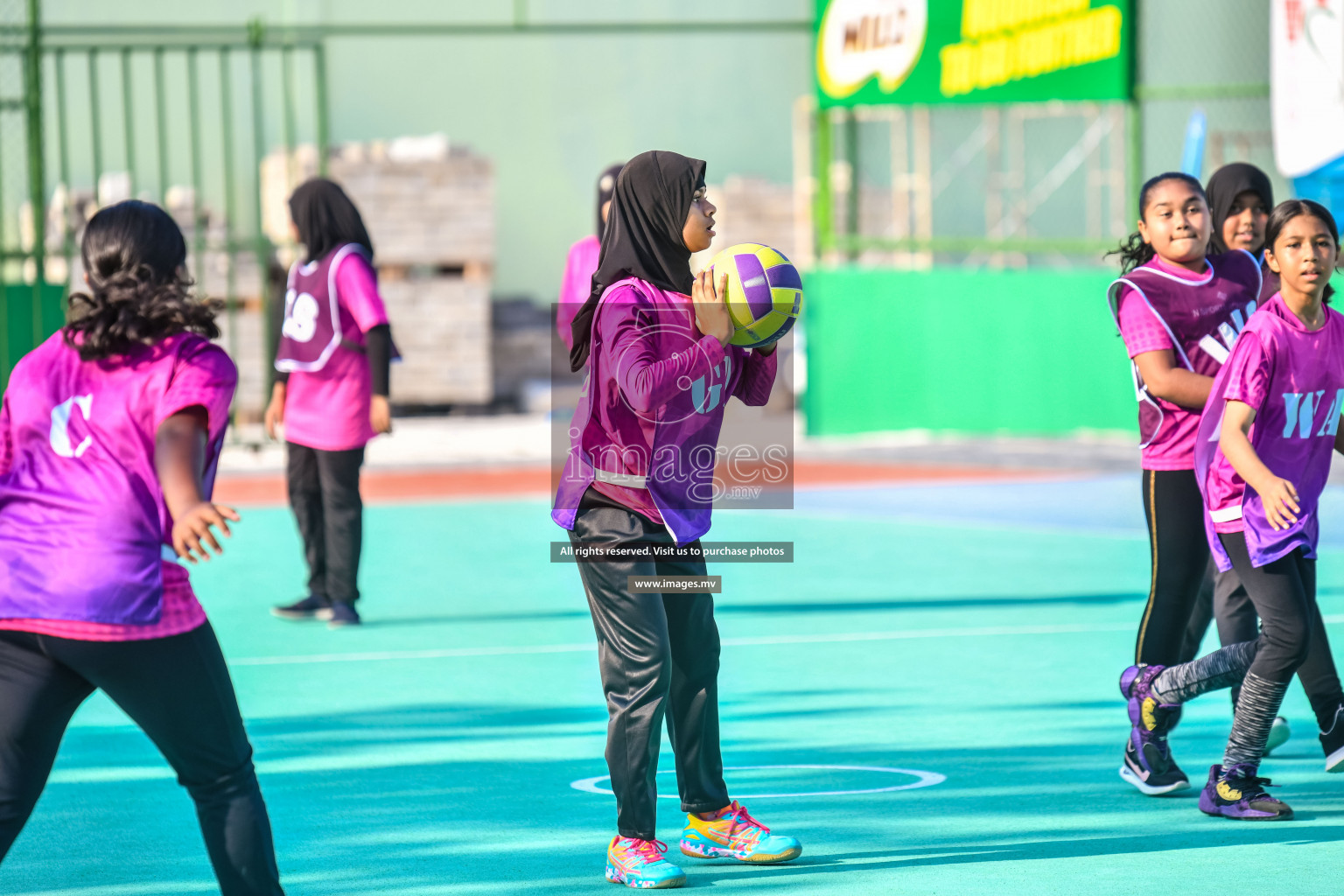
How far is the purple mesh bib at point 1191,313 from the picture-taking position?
6.34 m

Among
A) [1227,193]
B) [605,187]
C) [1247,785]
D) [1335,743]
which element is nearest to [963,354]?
[605,187]

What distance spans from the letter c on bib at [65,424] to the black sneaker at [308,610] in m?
5.90

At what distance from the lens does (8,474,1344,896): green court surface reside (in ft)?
18.5

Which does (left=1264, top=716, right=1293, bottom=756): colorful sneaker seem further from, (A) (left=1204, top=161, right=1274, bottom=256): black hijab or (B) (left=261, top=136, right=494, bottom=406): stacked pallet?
(B) (left=261, top=136, right=494, bottom=406): stacked pallet

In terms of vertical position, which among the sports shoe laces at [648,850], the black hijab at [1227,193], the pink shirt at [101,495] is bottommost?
the sports shoe laces at [648,850]

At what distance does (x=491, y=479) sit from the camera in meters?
16.9

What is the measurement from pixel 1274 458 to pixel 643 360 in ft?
6.54

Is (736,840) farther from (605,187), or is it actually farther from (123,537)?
(605,187)

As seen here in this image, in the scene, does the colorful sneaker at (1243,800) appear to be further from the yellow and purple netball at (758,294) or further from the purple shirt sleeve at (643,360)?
the purple shirt sleeve at (643,360)

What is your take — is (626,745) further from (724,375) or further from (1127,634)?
(1127,634)

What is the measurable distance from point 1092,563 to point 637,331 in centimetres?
715

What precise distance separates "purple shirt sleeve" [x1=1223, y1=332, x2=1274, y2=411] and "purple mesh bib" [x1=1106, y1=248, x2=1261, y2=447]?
47 centimetres

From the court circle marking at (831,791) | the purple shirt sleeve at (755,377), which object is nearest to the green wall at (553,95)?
the court circle marking at (831,791)

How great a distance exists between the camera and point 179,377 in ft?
Result: 14.3
